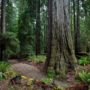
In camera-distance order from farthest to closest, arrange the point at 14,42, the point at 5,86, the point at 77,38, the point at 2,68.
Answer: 1. the point at 77,38
2. the point at 14,42
3. the point at 2,68
4. the point at 5,86

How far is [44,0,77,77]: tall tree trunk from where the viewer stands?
10812mm

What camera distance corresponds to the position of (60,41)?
1109 centimetres

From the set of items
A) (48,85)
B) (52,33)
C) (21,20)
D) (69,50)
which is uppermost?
(21,20)

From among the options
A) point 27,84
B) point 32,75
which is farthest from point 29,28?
point 27,84

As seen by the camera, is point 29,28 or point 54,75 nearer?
point 54,75

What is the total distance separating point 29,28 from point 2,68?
Answer: 11.6 m

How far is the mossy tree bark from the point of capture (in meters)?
10.8

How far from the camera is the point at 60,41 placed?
11094mm

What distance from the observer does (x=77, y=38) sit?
2348cm

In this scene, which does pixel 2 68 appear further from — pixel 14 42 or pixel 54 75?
pixel 14 42

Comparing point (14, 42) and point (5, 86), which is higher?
point (14, 42)

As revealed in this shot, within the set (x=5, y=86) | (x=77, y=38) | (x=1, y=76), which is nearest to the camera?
(x=5, y=86)

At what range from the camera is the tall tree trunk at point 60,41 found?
10812 mm

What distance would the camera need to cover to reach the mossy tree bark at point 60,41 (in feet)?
35.5
